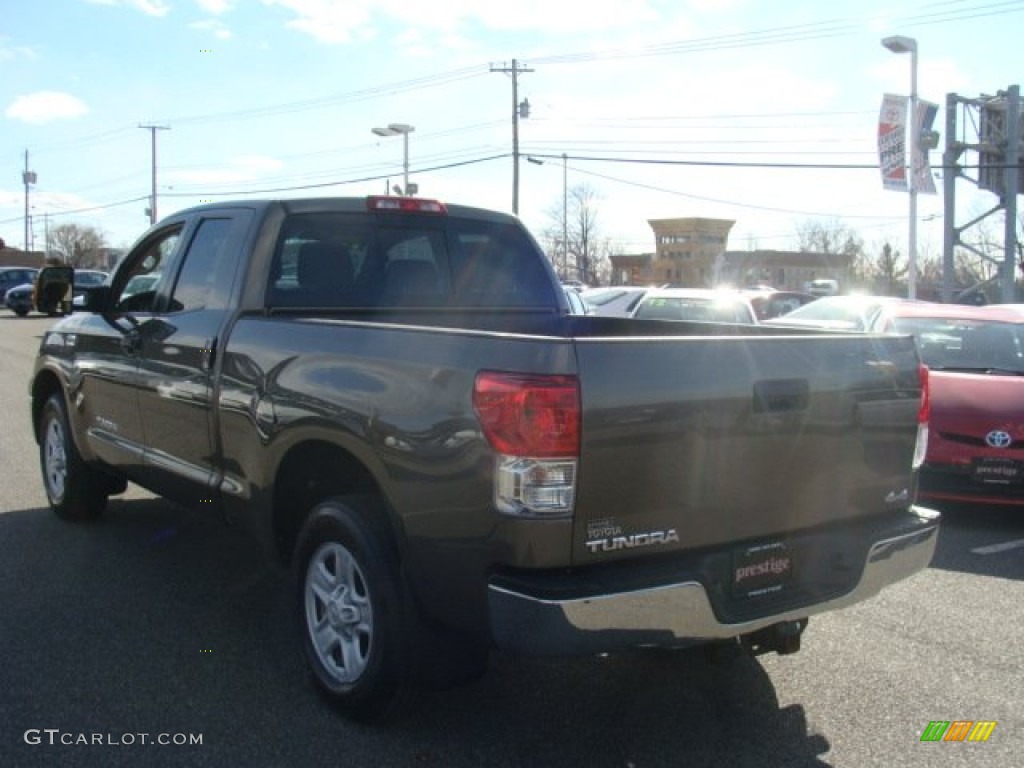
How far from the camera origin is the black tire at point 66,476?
620 centimetres

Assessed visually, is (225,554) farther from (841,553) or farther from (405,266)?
(841,553)

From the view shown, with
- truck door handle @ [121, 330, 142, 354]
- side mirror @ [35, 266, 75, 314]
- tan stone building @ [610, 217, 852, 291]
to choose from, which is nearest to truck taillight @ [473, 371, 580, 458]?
truck door handle @ [121, 330, 142, 354]

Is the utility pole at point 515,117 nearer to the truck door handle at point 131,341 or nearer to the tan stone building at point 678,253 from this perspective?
the truck door handle at point 131,341

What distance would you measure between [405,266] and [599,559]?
2.37 metres

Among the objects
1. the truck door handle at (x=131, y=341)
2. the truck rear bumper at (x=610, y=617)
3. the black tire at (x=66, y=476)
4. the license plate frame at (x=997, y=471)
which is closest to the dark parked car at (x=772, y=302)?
the license plate frame at (x=997, y=471)

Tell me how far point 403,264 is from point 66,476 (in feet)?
9.64

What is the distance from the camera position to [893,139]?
869 inches

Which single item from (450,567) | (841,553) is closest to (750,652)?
(841,553)

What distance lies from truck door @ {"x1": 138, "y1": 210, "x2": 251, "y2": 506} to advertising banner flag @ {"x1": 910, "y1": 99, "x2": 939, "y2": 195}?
20.4 m

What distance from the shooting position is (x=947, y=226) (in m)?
25.6

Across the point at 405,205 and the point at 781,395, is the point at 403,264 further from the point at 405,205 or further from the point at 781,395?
the point at 781,395

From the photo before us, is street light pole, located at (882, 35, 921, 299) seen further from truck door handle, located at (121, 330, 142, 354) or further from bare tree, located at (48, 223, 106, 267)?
bare tree, located at (48, 223, 106, 267)

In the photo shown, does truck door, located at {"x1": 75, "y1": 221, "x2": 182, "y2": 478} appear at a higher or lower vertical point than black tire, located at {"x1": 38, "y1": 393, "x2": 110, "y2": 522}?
higher

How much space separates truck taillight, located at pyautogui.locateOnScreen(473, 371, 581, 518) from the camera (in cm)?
289
